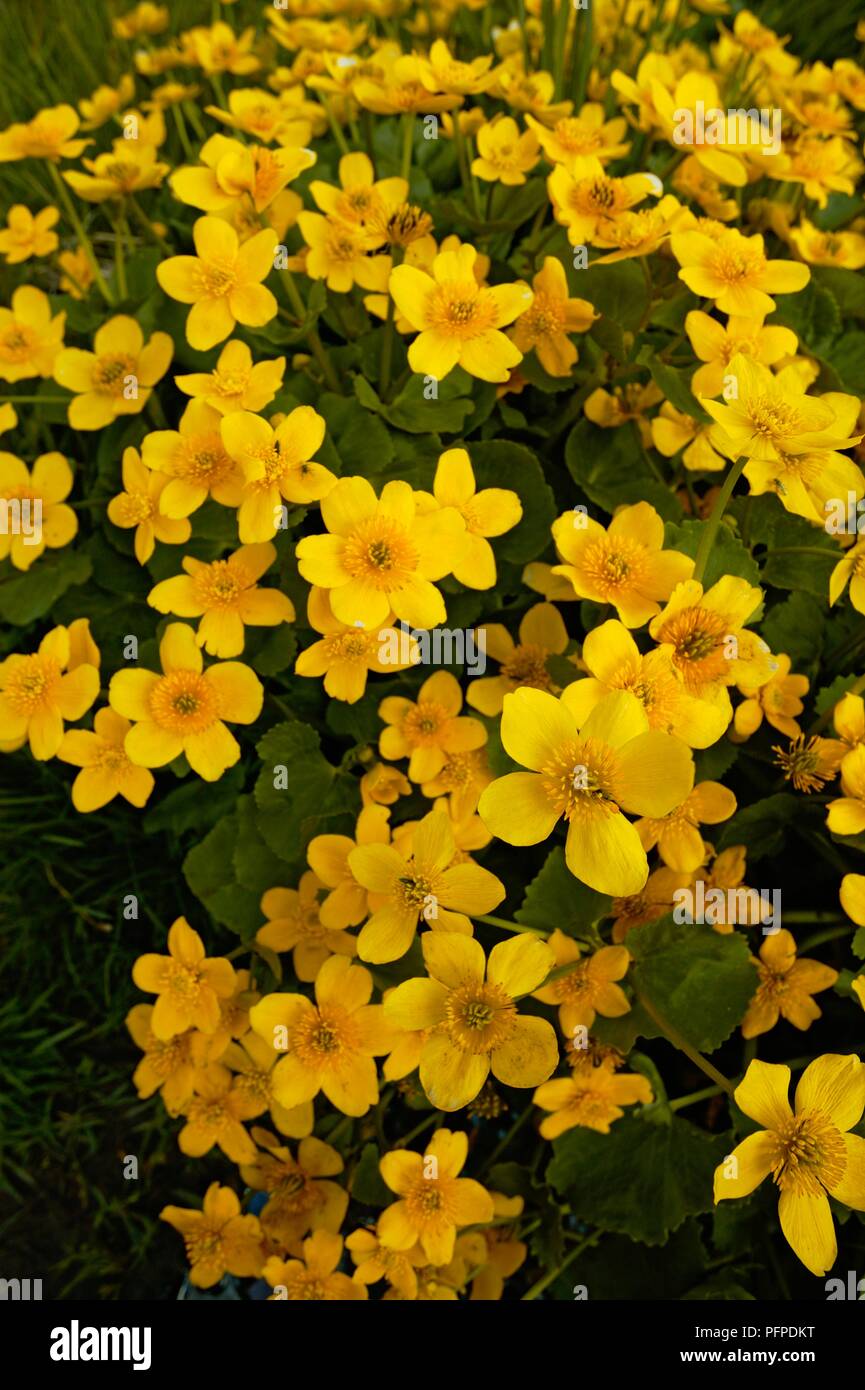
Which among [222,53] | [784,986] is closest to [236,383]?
[784,986]

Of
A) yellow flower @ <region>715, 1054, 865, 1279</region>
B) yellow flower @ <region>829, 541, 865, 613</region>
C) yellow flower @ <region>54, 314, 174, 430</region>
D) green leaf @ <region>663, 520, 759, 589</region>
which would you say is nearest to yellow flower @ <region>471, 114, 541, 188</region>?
yellow flower @ <region>54, 314, 174, 430</region>

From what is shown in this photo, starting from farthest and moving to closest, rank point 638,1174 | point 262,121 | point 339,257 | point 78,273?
1. point 78,273
2. point 262,121
3. point 339,257
4. point 638,1174

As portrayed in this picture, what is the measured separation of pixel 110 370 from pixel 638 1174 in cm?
140

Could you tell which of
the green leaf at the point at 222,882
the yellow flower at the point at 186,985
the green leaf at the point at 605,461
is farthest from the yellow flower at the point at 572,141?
the yellow flower at the point at 186,985

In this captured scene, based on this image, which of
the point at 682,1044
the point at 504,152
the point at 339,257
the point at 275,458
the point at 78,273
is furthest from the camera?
the point at 78,273

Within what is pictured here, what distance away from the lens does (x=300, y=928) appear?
132 cm

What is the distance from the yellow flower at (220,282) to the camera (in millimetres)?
1287

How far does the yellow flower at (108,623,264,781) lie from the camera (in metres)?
1.27

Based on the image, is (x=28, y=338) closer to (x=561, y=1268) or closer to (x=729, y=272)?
(x=729, y=272)

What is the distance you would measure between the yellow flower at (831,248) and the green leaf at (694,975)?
1.13m

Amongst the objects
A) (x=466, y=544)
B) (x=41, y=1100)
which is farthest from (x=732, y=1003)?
(x=41, y=1100)

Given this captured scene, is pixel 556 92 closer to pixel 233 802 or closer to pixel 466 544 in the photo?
pixel 466 544

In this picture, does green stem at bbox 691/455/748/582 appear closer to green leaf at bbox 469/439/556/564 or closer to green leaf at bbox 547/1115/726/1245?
green leaf at bbox 469/439/556/564

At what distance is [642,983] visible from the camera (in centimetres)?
118
